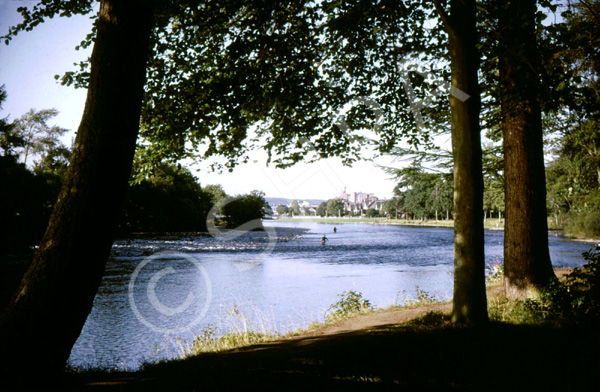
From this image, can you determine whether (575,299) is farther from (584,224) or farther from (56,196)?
(584,224)

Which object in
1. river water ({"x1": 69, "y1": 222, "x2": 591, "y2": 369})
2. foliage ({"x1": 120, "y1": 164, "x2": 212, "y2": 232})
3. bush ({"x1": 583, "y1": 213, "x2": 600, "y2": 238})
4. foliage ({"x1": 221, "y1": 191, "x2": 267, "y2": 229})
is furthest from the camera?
foliage ({"x1": 221, "y1": 191, "x2": 267, "y2": 229})

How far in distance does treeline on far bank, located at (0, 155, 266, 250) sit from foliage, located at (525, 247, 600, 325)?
8.02 metres

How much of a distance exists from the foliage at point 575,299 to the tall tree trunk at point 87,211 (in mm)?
5922

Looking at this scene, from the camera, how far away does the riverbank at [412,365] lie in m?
4.55

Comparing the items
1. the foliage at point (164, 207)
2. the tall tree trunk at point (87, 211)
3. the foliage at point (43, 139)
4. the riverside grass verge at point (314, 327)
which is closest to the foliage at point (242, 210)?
the foliage at point (164, 207)

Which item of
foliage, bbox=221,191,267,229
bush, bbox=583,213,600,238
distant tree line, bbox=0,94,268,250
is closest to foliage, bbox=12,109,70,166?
distant tree line, bbox=0,94,268,250

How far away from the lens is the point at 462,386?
445cm

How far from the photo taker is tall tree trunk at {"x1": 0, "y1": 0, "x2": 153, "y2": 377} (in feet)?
12.4

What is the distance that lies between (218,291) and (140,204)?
152ft

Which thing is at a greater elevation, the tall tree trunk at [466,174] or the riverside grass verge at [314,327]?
the tall tree trunk at [466,174]

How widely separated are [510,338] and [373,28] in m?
7.81

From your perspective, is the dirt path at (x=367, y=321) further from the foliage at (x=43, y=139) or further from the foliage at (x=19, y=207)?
the foliage at (x=43, y=139)

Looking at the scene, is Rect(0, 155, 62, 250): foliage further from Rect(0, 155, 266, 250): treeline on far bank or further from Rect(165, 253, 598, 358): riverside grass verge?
Rect(165, 253, 598, 358): riverside grass verge

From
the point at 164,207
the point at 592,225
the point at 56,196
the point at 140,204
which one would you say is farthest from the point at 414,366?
the point at 164,207
